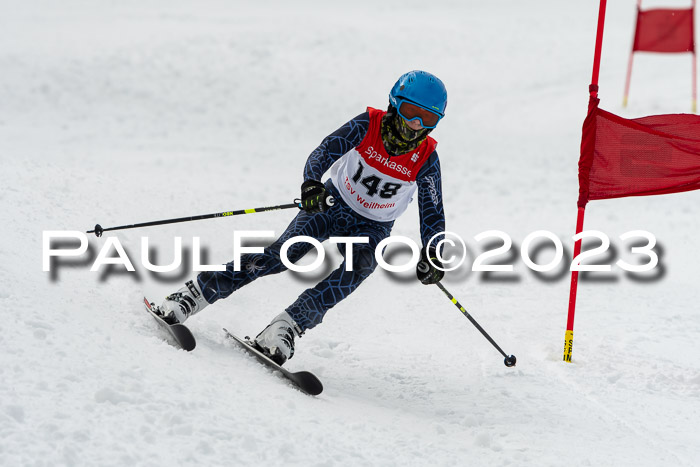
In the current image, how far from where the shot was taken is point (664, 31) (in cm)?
1449

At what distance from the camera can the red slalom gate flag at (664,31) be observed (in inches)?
557

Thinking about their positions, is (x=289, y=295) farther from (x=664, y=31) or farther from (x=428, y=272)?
(x=664, y=31)

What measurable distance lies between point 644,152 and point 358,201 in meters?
2.34

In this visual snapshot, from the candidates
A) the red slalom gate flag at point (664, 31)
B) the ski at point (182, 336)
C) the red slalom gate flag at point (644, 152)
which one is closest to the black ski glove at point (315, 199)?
the ski at point (182, 336)

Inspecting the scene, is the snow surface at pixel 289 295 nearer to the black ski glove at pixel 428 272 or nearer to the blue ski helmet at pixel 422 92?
the black ski glove at pixel 428 272

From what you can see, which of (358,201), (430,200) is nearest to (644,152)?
(430,200)

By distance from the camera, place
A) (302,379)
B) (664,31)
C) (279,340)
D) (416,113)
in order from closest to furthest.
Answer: (302,379), (279,340), (416,113), (664,31)

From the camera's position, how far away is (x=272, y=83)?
16.5 m

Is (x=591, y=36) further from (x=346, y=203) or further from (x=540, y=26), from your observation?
(x=346, y=203)

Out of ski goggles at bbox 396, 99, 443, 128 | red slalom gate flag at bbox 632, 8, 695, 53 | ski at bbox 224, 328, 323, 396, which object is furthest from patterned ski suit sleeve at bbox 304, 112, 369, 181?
red slalom gate flag at bbox 632, 8, 695, 53

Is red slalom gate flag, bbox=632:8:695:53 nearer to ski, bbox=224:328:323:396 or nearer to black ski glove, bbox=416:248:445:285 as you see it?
black ski glove, bbox=416:248:445:285

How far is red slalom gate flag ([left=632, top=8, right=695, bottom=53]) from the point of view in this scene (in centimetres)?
1416

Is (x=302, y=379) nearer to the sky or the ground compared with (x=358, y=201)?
nearer to the ground

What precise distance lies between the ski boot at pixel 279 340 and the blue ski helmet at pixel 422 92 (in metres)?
1.59
